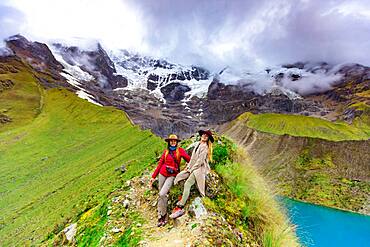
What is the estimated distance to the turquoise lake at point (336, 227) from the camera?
5271 centimetres

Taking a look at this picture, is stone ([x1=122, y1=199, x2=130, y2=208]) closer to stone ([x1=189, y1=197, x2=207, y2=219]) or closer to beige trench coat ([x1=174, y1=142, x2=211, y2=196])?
beige trench coat ([x1=174, y1=142, x2=211, y2=196])

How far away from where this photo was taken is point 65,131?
230 ft

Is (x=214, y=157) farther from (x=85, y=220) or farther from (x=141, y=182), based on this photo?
(x=85, y=220)

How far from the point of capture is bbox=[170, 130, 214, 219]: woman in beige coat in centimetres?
855

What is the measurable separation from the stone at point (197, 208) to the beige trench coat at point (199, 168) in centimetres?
29

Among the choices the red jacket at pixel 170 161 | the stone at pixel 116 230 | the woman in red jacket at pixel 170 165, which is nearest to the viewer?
the stone at pixel 116 230

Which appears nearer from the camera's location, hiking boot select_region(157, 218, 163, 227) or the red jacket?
hiking boot select_region(157, 218, 163, 227)

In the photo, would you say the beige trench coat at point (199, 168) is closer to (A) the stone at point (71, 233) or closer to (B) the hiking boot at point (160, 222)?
(B) the hiking boot at point (160, 222)

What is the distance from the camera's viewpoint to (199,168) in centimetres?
877

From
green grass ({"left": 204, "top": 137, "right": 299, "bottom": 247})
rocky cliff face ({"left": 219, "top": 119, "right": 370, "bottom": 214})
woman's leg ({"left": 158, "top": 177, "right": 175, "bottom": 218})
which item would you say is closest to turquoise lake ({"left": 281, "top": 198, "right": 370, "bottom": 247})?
rocky cliff face ({"left": 219, "top": 119, "right": 370, "bottom": 214})

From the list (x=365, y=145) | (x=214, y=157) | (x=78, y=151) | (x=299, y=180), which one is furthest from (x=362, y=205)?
(x=214, y=157)

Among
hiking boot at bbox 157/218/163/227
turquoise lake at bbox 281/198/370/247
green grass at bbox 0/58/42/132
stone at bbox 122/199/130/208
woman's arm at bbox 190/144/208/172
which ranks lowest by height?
turquoise lake at bbox 281/198/370/247

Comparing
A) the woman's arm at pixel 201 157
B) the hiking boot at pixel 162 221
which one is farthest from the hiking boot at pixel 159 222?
the woman's arm at pixel 201 157

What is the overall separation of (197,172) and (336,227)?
66.3 m
